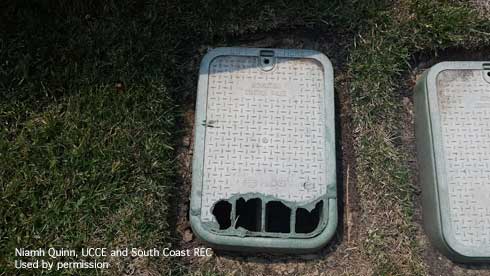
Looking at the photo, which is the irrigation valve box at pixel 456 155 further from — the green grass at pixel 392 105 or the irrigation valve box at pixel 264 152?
the irrigation valve box at pixel 264 152

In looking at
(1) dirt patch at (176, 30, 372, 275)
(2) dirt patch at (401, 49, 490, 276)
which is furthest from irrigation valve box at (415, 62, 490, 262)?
(1) dirt patch at (176, 30, 372, 275)

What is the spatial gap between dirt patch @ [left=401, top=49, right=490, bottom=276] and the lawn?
0.07 feet

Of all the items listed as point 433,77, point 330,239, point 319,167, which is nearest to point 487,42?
point 433,77

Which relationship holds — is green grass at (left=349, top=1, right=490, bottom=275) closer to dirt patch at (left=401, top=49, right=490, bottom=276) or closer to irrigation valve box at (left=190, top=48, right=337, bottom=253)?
dirt patch at (left=401, top=49, right=490, bottom=276)

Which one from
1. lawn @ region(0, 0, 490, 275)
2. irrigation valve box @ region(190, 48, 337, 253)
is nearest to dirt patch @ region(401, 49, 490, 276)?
lawn @ region(0, 0, 490, 275)

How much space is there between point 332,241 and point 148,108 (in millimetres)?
882

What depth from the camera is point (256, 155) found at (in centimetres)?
212

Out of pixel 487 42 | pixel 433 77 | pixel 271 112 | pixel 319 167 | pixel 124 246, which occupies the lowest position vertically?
pixel 124 246

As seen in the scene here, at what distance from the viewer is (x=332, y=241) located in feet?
7.10

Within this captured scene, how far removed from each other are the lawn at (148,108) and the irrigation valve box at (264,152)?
0.45 ft

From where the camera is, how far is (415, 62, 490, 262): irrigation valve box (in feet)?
6.79

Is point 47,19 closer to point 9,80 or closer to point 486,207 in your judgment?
point 9,80

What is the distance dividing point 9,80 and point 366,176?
1456 mm

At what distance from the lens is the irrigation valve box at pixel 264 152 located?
2.06 m
